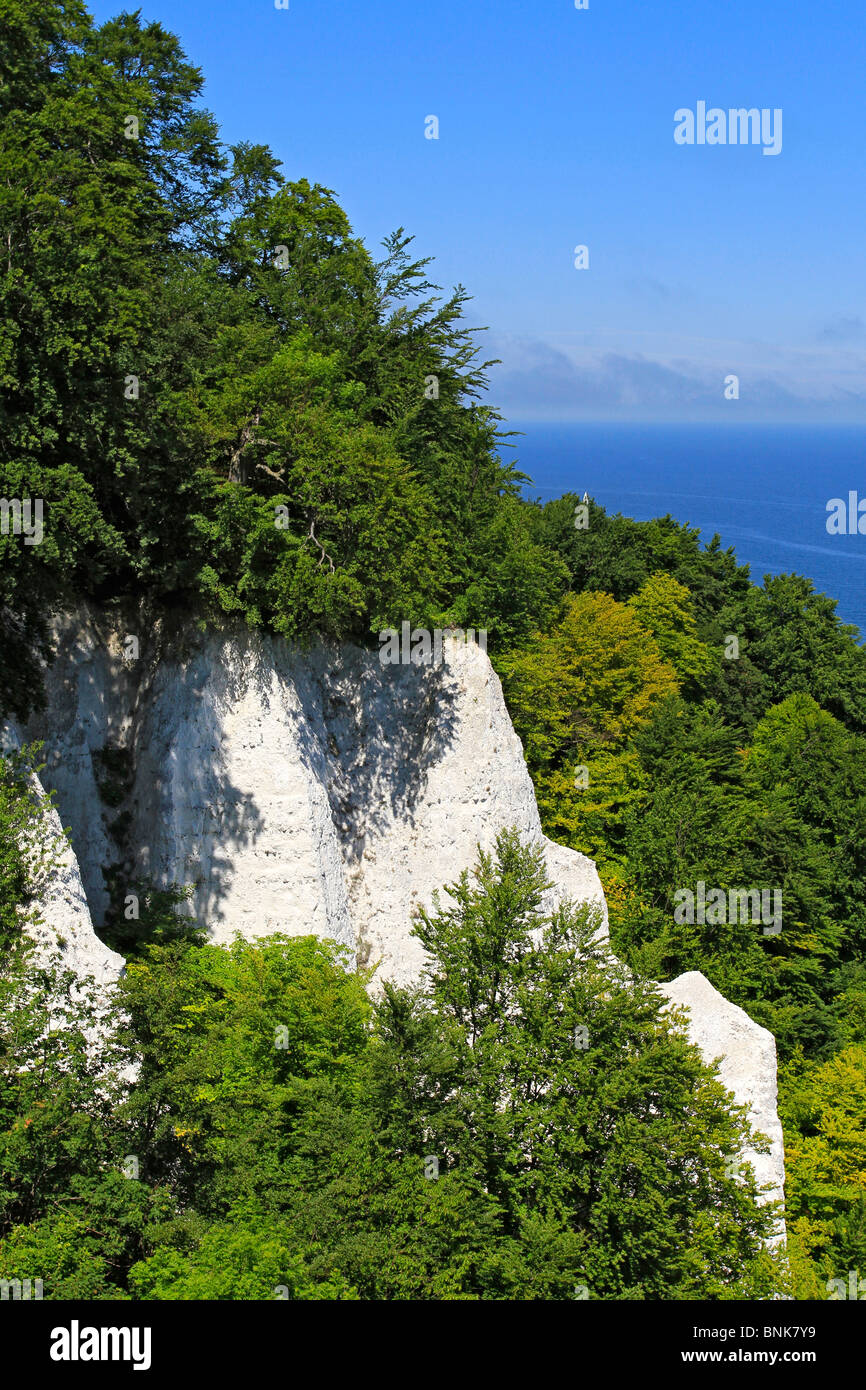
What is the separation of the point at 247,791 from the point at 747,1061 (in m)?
14.0

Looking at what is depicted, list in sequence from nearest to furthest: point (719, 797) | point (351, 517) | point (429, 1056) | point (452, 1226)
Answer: point (452, 1226) < point (429, 1056) < point (351, 517) < point (719, 797)

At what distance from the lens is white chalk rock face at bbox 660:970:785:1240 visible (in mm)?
23969

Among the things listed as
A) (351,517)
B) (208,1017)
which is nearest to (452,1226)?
(208,1017)

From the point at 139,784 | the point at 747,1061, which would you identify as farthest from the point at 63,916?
the point at 747,1061

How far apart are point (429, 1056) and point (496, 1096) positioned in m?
1.51

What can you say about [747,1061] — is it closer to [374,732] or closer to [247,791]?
[374,732]

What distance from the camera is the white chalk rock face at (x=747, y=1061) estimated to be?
2397cm

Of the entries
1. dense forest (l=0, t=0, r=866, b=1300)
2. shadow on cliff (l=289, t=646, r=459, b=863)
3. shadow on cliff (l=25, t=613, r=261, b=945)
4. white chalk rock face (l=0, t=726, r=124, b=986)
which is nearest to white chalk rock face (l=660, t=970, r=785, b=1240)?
dense forest (l=0, t=0, r=866, b=1300)

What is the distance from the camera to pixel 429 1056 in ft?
61.0

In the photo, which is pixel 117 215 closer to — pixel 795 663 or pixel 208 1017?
pixel 208 1017

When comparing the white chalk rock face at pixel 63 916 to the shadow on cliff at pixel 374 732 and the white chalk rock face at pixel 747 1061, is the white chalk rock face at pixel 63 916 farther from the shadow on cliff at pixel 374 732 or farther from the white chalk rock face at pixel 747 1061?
the white chalk rock face at pixel 747 1061

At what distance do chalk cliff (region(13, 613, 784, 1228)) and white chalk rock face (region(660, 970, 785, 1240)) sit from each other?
39 mm

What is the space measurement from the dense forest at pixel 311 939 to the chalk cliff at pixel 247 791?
114 cm

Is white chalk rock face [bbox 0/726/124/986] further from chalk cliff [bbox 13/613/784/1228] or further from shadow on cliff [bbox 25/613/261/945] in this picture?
shadow on cliff [bbox 25/613/261/945]
